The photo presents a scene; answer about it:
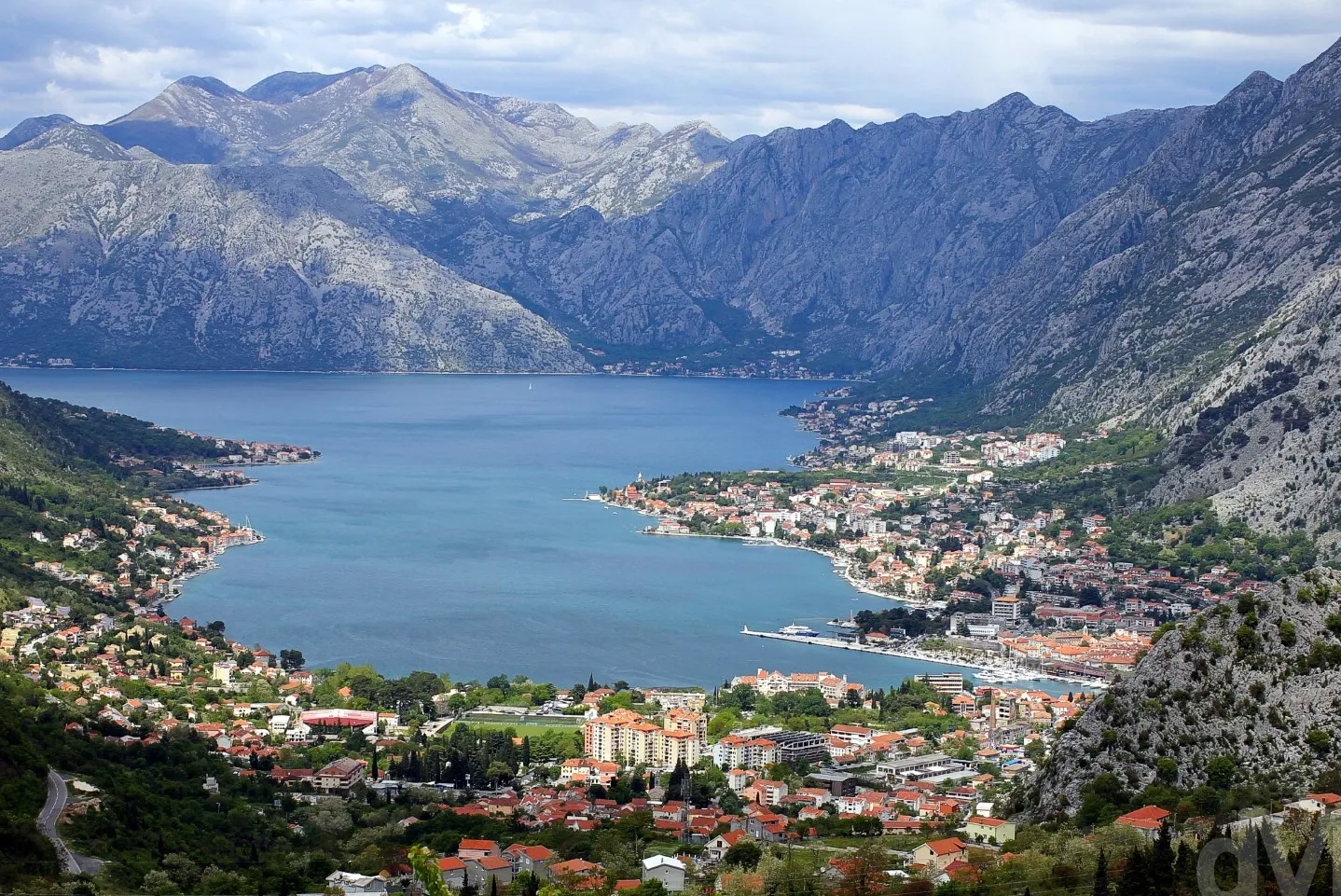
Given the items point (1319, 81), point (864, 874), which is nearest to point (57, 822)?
point (864, 874)

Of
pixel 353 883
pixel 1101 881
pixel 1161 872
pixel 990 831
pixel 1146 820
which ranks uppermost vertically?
pixel 1161 872

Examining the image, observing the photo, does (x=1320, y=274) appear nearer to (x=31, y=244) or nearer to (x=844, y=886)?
(x=844, y=886)

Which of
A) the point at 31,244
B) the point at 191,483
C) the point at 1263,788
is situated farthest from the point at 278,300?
the point at 1263,788

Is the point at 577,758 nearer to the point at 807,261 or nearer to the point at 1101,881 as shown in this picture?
the point at 1101,881

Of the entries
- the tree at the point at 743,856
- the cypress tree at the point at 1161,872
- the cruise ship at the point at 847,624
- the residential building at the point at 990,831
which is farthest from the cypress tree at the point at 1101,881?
the cruise ship at the point at 847,624

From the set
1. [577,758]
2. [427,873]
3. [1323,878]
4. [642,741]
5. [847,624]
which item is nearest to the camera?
[427,873]

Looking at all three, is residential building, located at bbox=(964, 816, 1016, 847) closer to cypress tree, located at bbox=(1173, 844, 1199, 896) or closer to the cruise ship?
cypress tree, located at bbox=(1173, 844, 1199, 896)

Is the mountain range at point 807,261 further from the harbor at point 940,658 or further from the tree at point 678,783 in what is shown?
the tree at point 678,783
